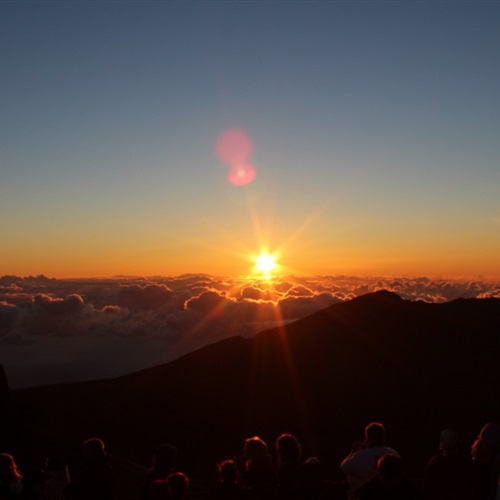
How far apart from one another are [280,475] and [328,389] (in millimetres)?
68355

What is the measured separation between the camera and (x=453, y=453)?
7.96 meters

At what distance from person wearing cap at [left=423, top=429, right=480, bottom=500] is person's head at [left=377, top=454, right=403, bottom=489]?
3.99 feet

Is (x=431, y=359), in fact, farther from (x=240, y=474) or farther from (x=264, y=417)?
(x=240, y=474)

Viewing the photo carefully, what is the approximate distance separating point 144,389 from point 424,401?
41793mm

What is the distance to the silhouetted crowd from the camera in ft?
25.4

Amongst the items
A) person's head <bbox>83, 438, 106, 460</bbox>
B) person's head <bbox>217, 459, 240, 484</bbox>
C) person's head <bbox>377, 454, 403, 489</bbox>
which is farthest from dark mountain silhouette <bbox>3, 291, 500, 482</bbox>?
person's head <bbox>377, 454, 403, 489</bbox>

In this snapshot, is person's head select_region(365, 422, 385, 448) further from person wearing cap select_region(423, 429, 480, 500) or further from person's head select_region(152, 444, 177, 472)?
person's head select_region(152, 444, 177, 472)

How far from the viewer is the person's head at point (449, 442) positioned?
26.8 feet

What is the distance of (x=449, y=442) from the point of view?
8219 mm

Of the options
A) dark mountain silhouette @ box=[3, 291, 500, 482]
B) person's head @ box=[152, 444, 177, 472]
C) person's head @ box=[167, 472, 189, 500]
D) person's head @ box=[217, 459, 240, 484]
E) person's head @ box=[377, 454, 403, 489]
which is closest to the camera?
person's head @ box=[377, 454, 403, 489]

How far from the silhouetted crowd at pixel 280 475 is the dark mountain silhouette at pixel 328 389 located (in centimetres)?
4869

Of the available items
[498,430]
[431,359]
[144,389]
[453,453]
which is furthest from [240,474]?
[144,389]

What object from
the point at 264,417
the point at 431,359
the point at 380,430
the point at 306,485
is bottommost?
the point at 264,417

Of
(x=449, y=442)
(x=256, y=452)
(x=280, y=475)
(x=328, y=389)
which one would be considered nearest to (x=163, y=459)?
(x=256, y=452)
